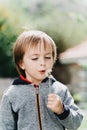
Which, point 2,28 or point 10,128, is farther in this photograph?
point 2,28

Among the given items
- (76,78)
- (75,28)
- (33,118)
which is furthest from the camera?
(76,78)

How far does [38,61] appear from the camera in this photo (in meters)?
3.33

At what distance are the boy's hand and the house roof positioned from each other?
40.8 feet

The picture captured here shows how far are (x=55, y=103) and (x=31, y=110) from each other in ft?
0.78

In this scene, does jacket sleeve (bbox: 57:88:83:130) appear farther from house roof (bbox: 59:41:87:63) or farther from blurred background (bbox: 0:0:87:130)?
house roof (bbox: 59:41:87:63)

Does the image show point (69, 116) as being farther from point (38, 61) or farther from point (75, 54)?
point (75, 54)

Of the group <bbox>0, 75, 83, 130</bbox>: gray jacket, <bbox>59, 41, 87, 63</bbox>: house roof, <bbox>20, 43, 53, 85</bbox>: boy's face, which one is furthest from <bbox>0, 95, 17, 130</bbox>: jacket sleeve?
<bbox>59, 41, 87, 63</bbox>: house roof

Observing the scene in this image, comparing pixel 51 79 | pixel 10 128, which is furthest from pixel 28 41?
pixel 10 128

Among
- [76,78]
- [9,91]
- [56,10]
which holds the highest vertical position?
[9,91]

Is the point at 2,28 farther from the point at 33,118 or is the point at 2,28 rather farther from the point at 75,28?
the point at 33,118

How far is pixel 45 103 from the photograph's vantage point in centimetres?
335

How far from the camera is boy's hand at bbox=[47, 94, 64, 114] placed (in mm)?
3154

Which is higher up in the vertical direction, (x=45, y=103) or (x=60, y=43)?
(x=45, y=103)

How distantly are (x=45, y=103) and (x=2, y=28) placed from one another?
40.2 feet
